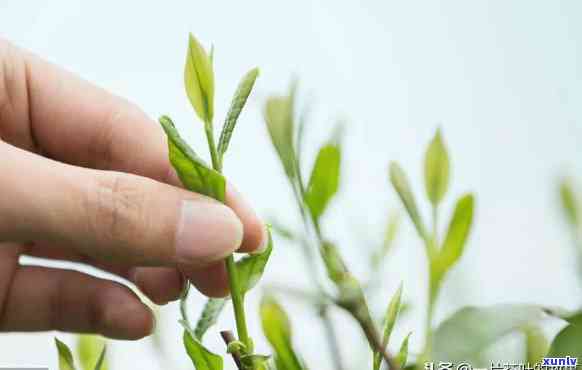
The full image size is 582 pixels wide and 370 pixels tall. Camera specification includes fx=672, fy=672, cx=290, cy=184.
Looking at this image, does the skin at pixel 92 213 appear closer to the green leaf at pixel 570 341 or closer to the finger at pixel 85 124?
the finger at pixel 85 124

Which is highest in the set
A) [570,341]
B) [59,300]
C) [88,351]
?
[570,341]

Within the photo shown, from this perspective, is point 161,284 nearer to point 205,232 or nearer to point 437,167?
point 205,232

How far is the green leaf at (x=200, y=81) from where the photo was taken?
0.29 m

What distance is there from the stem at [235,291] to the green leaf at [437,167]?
9cm

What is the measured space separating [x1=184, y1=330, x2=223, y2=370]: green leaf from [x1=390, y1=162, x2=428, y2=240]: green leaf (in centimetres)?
10

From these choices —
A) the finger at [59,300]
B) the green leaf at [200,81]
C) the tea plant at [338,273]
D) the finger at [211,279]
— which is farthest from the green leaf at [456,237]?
the finger at [59,300]

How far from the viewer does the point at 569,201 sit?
0.25m

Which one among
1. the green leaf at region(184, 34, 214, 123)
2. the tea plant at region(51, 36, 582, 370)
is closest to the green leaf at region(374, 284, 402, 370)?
the tea plant at region(51, 36, 582, 370)

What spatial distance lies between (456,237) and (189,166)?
0.11m

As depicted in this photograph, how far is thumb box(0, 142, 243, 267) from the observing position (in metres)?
0.43

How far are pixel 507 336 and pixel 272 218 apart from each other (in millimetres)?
126

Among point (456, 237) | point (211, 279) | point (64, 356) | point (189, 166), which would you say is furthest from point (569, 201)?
point (211, 279)

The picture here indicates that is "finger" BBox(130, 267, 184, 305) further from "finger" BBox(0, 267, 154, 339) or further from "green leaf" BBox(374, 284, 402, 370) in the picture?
"green leaf" BBox(374, 284, 402, 370)

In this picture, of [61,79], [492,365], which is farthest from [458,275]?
[61,79]
